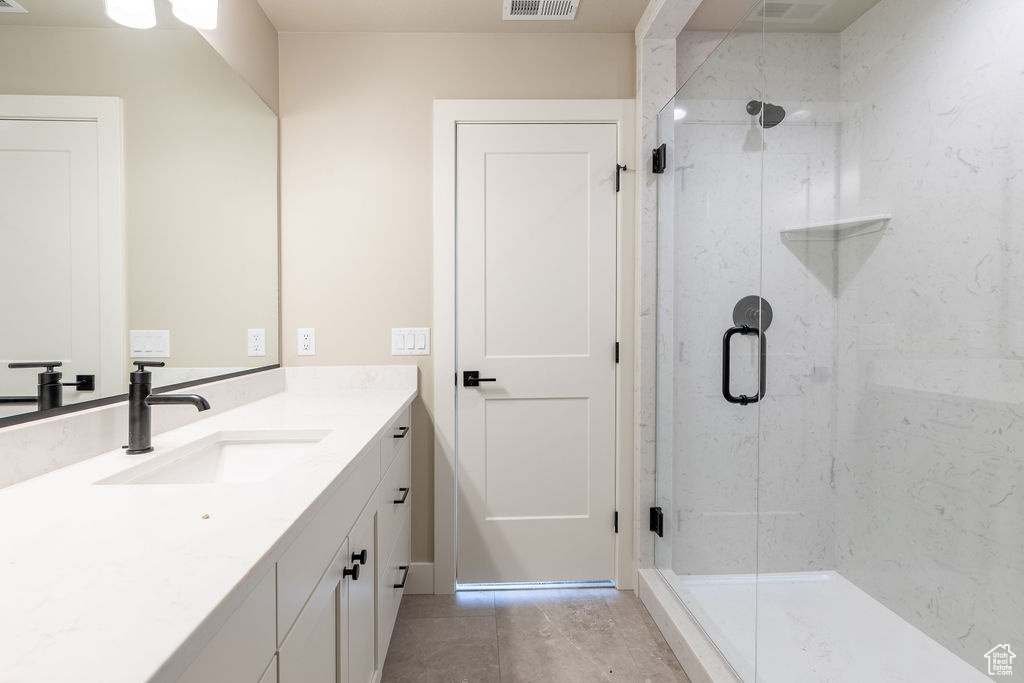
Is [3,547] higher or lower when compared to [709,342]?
lower

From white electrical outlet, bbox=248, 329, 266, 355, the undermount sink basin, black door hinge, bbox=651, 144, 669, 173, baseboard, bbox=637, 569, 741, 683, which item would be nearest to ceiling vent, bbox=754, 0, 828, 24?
black door hinge, bbox=651, 144, 669, 173

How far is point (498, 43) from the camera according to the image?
220 centimetres

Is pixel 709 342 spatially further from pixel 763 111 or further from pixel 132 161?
pixel 132 161

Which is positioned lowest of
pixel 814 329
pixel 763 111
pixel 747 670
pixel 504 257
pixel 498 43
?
pixel 747 670

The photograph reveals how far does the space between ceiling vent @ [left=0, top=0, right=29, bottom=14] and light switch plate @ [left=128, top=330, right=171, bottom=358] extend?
27.1 inches

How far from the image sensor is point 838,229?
145 cm

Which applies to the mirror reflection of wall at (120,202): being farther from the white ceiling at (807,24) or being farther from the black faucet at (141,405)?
the white ceiling at (807,24)

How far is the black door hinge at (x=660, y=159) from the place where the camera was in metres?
2.08

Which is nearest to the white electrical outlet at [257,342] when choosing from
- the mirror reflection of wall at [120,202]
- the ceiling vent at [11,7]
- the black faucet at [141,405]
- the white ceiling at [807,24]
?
the mirror reflection of wall at [120,202]

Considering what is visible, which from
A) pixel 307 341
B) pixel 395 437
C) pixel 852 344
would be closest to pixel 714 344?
pixel 852 344

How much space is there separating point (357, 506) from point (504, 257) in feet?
4.31

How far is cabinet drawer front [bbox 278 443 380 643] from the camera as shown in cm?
81

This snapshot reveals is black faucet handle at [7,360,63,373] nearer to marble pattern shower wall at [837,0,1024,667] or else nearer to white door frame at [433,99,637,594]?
white door frame at [433,99,637,594]

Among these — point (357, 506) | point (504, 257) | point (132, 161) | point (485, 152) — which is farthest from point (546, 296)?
point (132, 161)
